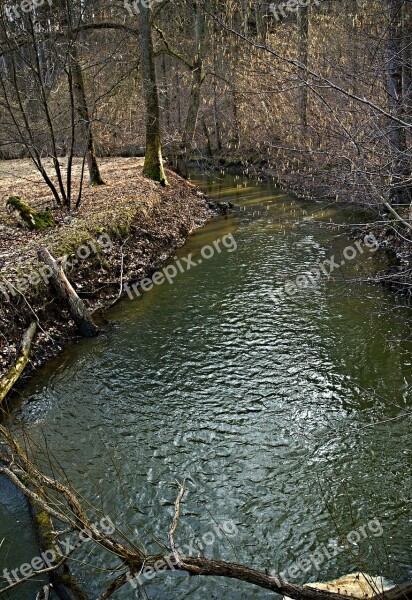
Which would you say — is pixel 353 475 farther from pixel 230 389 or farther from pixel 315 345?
pixel 315 345

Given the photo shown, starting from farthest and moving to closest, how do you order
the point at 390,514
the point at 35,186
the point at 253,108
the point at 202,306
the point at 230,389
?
A: the point at 253,108
the point at 35,186
the point at 202,306
the point at 230,389
the point at 390,514

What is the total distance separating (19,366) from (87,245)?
412 centimetres

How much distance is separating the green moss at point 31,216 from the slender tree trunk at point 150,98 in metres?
6.49

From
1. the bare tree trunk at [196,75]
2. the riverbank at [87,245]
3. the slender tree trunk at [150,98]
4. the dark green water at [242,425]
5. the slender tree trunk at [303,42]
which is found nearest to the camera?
the dark green water at [242,425]

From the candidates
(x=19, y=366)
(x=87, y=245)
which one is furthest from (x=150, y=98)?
(x=19, y=366)

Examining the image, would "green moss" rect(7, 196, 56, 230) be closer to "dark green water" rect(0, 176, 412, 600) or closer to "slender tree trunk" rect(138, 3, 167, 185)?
"dark green water" rect(0, 176, 412, 600)

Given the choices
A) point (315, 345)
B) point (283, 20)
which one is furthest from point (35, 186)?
point (283, 20)

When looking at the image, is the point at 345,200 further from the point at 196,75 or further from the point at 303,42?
the point at 303,42

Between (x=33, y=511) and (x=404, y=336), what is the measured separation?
21.5ft

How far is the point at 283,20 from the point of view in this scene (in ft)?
108

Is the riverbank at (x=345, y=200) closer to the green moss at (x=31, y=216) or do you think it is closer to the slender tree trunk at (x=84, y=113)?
the green moss at (x=31, y=216)

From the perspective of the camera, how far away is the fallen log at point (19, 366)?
6958 mm

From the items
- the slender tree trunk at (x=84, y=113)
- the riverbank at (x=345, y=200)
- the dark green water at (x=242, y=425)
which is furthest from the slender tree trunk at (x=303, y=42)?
the dark green water at (x=242, y=425)

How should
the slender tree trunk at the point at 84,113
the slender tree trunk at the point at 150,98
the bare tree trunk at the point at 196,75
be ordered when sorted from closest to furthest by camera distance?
1. the slender tree trunk at the point at 84,113
2. the slender tree trunk at the point at 150,98
3. the bare tree trunk at the point at 196,75
